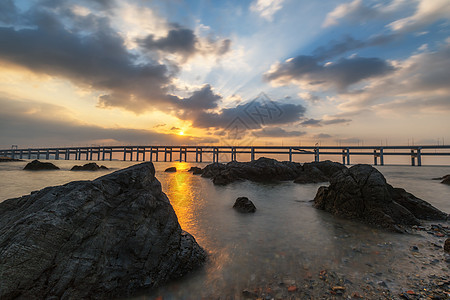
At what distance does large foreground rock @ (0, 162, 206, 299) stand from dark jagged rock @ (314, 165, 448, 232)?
27.5 ft

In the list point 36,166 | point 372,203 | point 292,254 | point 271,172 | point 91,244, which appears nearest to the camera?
point 91,244

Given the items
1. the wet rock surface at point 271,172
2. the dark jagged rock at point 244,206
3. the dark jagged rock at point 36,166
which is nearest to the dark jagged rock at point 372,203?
the dark jagged rock at point 244,206

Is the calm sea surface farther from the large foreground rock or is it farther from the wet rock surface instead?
the wet rock surface

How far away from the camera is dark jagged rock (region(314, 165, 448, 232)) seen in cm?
860

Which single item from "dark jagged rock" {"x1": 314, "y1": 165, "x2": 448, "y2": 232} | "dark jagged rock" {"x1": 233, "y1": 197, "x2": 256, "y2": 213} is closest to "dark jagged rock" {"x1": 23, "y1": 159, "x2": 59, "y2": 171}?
"dark jagged rock" {"x1": 233, "y1": 197, "x2": 256, "y2": 213}

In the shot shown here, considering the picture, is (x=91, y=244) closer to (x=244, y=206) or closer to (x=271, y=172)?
(x=244, y=206)

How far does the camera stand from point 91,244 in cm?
385

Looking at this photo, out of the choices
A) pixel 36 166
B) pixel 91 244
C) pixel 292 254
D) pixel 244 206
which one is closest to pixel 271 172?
pixel 244 206


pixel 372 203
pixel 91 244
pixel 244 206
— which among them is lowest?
pixel 244 206

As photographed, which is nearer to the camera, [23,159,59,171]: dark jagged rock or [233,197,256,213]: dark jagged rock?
[233,197,256,213]: dark jagged rock

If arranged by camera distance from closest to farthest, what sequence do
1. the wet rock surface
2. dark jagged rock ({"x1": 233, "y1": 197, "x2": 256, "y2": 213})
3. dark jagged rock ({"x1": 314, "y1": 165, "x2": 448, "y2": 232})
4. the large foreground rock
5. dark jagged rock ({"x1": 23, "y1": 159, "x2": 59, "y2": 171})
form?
the large foreground rock → dark jagged rock ({"x1": 314, "y1": 165, "x2": 448, "y2": 232}) → dark jagged rock ({"x1": 233, "y1": 197, "x2": 256, "y2": 213}) → the wet rock surface → dark jagged rock ({"x1": 23, "y1": 159, "x2": 59, "y2": 171})

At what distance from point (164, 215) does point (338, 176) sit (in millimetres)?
10468

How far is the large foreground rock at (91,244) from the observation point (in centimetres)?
322

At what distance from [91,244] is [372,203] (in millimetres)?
11383
